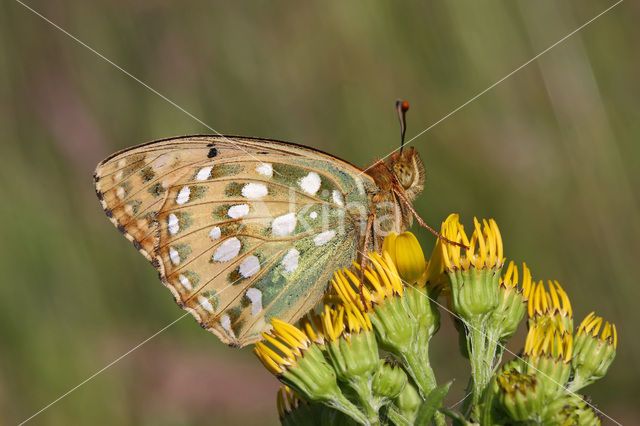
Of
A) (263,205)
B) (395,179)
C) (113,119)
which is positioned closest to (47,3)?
(113,119)

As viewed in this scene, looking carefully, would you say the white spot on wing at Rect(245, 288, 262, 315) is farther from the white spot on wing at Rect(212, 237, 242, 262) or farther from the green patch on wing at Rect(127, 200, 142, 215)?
the green patch on wing at Rect(127, 200, 142, 215)

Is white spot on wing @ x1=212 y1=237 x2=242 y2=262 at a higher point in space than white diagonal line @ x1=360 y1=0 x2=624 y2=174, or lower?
higher

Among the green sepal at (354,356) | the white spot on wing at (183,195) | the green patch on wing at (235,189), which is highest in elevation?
the white spot on wing at (183,195)

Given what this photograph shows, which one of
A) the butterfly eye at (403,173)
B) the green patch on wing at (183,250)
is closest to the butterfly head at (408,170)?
the butterfly eye at (403,173)

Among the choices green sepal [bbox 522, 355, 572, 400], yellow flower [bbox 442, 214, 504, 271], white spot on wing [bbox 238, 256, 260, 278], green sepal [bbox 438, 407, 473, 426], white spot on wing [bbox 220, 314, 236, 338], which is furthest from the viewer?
white spot on wing [bbox 238, 256, 260, 278]

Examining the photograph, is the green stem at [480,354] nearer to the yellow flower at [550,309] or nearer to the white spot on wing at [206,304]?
the yellow flower at [550,309]

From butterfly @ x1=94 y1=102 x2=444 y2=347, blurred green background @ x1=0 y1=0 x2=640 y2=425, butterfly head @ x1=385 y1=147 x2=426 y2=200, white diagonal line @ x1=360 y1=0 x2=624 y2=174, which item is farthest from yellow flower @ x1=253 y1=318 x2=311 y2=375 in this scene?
white diagonal line @ x1=360 y1=0 x2=624 y2=174

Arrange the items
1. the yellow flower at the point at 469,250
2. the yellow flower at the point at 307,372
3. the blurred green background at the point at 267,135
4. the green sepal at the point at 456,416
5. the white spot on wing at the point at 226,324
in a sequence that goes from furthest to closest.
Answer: the blurred green background at the point at 267,135
the white spot on wing at the point at 226,324
the yellow flower at the point at 469,250
the yellow flower at the point at 307,372
the green sepal at the point at 456,416
